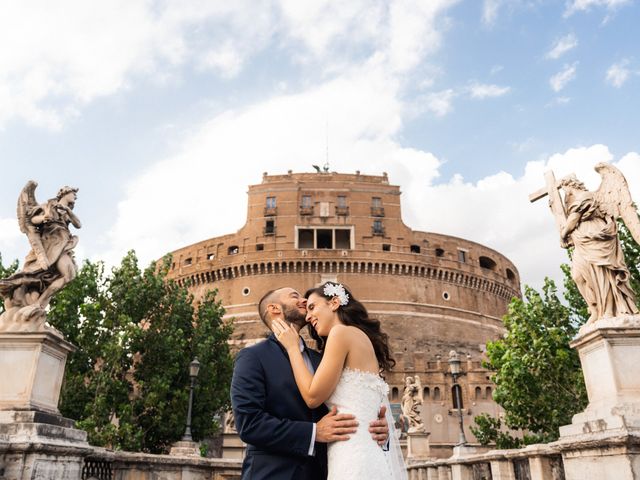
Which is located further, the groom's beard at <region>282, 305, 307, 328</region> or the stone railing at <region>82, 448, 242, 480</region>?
the stone railing at <region>82, 448, 242, 480</region>

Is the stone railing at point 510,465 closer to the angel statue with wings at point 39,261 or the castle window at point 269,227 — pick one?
the angel statue with wings at point 39,261

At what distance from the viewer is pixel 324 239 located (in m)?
51.1

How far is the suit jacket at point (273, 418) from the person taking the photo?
264 centimetres

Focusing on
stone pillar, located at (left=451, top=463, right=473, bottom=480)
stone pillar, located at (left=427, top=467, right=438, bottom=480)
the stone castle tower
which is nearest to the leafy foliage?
stone pillar, located at (left=427, top=467, right=438, bottom=480)

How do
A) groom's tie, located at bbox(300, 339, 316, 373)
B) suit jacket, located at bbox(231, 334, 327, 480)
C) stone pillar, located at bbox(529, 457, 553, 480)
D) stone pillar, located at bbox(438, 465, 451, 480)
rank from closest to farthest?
suit jacket, located at bbox(231, 334, 327, 480), groom's tie, located at bbox(300, 339, 316, 373), stone pillar, located at bbox(529, 457, 553, 480), stone pillar, located at bbox(438, 465, 451, 480)

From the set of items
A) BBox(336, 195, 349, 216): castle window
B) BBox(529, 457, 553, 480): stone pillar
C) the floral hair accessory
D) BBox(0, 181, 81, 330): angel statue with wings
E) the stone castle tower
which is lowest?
BBox(529, 457, 553, 480): stone pillar

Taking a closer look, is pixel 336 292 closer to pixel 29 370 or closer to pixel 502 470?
pixel 29 370

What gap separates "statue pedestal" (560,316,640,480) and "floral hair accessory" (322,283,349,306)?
302 centimetres

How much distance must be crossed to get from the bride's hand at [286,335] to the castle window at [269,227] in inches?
1838

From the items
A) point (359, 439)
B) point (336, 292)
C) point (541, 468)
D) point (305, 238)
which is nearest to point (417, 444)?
point (541, 468)

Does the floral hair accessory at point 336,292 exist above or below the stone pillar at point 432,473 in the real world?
above

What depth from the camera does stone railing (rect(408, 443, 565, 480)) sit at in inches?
226

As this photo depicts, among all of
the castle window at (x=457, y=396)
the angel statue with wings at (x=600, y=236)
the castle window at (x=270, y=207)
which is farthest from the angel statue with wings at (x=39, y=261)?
the castle window at (x=270, y=207)

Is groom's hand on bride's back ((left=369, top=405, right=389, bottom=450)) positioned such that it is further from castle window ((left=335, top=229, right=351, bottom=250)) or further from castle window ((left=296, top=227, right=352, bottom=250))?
castle window ((left=335, top=229, right=351, bottom=250))
